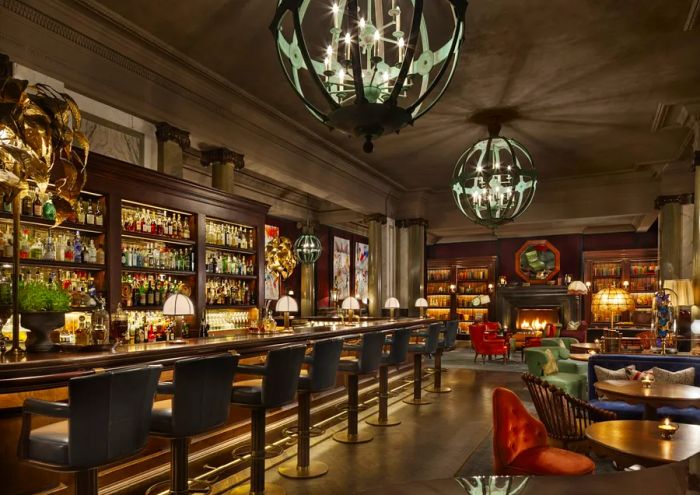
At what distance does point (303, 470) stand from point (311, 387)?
0.68 meters

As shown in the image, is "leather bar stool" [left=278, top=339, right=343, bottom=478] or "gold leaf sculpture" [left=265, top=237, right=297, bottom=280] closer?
"leather bar stool" [left=278, top=339, right=343, bottom=478]

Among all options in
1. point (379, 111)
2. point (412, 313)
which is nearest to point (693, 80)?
point (379, 111)

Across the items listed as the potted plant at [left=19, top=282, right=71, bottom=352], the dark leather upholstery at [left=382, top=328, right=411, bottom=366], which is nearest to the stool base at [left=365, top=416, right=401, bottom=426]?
the dark leather upholstery at [left=382, top=328, right=411, bottom=366]

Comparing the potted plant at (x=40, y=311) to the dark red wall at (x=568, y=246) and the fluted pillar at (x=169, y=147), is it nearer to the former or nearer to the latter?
the fluted pillar at (x=169, y=147)

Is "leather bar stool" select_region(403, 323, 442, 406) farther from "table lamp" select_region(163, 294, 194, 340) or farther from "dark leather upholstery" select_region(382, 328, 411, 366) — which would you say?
"table lamp" select_region(163, 294, 194, 340)

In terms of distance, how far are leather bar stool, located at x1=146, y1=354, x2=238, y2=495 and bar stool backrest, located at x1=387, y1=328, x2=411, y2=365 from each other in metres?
3.05

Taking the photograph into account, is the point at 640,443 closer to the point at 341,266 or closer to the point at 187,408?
the point at 187,408

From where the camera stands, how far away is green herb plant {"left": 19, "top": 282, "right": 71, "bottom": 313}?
3.19 metres

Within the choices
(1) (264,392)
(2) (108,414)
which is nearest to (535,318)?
(1) (264,392)

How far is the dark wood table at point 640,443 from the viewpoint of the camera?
2.93m

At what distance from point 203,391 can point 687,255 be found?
9534mm

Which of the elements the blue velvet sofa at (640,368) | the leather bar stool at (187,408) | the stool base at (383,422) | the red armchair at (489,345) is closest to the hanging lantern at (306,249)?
the red armchair at (489,345)

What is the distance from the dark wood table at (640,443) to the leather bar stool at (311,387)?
74.8 inches

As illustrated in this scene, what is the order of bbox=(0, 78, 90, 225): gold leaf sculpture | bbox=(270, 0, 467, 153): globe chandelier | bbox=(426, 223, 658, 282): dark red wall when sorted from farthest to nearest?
bbox=(426, 223, 658, 282): dark red wall
bbox=(0, 78, 90, 225): gold leaf sculpture
bbox=(270, 0, 467, 153): globe chandelier
